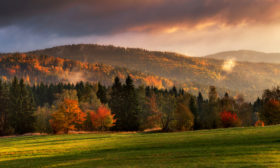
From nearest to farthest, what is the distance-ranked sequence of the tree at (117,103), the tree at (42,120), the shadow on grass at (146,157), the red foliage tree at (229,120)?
the shadow on grass at (146,157) → the tree at (42,120) → the red foliage tree at (229,120) → the tree at (117,103)

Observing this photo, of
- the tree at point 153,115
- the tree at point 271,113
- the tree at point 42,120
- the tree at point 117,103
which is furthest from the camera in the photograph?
the tree at point 117,103

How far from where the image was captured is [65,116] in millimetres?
78250

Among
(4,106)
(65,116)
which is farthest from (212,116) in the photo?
(4,106)

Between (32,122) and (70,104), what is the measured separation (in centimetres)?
2304

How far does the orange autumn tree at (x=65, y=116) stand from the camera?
77500mm

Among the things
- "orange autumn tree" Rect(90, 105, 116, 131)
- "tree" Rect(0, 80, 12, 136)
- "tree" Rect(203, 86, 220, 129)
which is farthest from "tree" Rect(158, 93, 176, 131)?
"tree" Rect(0, 80, 12, 136)

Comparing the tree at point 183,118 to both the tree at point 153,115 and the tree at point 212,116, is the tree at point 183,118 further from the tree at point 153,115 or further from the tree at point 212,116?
the tree at point 212,116

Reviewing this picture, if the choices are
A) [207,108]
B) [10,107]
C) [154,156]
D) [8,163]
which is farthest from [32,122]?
[154,156]

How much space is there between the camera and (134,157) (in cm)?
2564

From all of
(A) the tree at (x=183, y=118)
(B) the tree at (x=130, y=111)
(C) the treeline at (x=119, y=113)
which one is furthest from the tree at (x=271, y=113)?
(B) the tree at (x=130, y=111)

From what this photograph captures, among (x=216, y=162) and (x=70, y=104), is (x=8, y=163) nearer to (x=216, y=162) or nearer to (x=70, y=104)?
(x=216, y=162)

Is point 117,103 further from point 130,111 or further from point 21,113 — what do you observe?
point 21,113

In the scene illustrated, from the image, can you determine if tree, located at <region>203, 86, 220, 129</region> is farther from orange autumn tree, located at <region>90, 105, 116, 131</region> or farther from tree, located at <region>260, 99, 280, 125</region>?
orange autumn tree, located at <region>90, 105, 116, 131</region>

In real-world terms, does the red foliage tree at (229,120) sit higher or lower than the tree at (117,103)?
lower
